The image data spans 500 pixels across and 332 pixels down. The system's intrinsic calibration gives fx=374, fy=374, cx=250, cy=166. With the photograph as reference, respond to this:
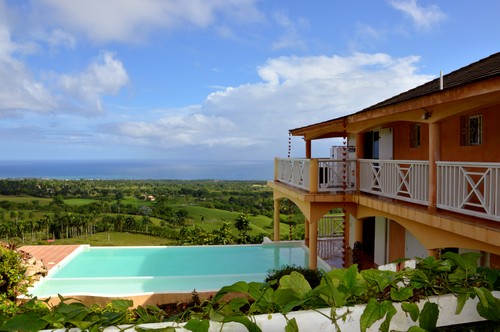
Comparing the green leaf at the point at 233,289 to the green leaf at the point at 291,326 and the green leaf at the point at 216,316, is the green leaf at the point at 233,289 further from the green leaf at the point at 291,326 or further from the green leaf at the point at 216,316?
the green leaf at the point at 291,326

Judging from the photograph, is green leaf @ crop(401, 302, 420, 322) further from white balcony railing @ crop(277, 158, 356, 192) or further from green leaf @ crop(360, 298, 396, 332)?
white balcony railing @ crop(277, 158, 356, 192)

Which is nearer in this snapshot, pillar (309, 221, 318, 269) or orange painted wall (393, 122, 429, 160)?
orange painted wall (393, 122, 429, 160)

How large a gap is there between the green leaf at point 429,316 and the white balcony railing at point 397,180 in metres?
6.30

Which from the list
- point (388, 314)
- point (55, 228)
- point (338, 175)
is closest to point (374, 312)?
point (388, 314)

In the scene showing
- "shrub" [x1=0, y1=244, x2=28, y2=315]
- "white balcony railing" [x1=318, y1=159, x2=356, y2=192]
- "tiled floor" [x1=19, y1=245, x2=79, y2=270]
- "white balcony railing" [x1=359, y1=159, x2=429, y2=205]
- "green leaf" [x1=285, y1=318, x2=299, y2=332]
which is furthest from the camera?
"tiled floor" [x1=19, y1=245, x2=79, y2=270]

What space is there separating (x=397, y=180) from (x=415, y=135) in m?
2.63

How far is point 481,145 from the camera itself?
7.73m

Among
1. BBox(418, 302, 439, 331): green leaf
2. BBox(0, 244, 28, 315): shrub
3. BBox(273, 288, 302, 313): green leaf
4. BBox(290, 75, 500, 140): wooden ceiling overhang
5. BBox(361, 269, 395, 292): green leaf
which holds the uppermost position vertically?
BBox(290, 75, 500, 140): wooden ceiling overhang

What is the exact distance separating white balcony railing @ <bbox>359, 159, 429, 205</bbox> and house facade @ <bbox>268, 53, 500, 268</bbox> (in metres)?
0.02

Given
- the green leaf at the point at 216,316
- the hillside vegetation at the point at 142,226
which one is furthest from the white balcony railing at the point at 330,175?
the green leaf at the point at 216,316

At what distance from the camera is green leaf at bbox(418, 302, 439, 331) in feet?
4.83

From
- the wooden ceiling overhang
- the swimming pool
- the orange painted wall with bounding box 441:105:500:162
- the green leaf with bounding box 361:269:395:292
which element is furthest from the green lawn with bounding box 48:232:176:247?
the green leaf with bounding box 361:269:395:292

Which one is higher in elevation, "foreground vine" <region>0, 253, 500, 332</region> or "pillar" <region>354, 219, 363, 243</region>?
"foreground vine" <region>0, 253, 500, 332</region>

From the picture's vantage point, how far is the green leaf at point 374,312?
4.53ft
